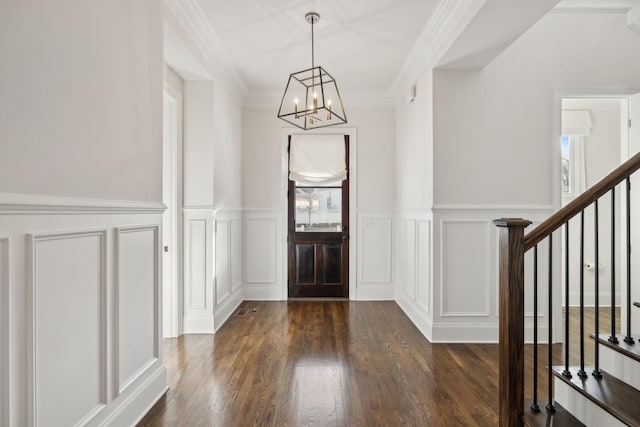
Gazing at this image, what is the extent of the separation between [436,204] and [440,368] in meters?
1.40

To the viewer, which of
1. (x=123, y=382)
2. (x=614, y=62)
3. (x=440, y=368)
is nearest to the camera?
(x=123, y=382)

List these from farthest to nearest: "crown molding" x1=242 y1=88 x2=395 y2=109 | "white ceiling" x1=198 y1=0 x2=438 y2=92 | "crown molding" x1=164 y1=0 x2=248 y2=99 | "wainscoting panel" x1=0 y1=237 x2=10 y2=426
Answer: "crown molding" x1=242 y1=88 x2=395 y2=109, "white ceiling" x1=198 y1=0 x2=438 y2=92, "crown molding" x1=164 y1=0 x2=248 y2=99, "wainscoting panel" x1=0 y1=237 x2=10 y2=426

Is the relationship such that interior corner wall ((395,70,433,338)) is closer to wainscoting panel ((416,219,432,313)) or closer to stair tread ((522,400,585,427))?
wainscoting panel ((416,219,432,313))

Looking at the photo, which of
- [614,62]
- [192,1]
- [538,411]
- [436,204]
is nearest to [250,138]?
[192,1]

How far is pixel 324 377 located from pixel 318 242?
2672 millimetres

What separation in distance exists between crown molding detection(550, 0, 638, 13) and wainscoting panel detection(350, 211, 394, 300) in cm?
285

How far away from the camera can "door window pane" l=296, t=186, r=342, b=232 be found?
5312mm

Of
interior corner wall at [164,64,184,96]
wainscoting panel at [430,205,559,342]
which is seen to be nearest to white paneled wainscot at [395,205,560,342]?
wainscoting panel at [430,205,559,342]

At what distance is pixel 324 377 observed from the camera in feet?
8.98

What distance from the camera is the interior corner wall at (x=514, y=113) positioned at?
138 inches

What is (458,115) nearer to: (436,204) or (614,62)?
(436,204)

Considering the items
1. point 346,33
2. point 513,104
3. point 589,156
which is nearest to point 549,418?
point 513,104

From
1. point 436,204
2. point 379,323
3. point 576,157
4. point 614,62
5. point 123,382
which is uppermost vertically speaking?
point 614,62

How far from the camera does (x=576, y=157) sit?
491 cm
